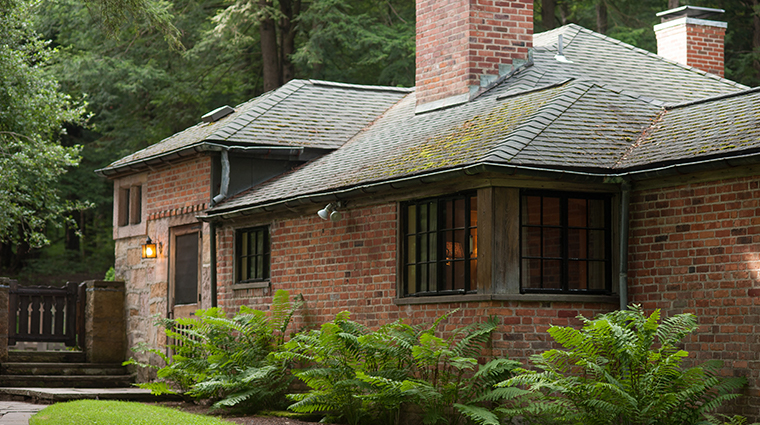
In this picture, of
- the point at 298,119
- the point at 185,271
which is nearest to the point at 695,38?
the point at 298,119

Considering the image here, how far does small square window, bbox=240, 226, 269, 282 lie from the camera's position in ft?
44.9

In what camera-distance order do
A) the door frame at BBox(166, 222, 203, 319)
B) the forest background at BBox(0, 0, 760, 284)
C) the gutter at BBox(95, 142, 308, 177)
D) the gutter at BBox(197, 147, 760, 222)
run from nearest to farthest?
the gutter at BBox(197, 147, 760, 222) → the gutter at BBox(95, 142, 308, 177) → the door frame at BBox(166, 222, 203, 319) → the forest background at BBox(0, 0, 760, 284)

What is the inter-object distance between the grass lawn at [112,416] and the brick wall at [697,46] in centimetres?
1069

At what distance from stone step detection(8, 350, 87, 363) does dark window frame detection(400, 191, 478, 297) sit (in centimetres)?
793

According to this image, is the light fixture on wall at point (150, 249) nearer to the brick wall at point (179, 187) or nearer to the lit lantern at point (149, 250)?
the lit lantern at point (149, 250)

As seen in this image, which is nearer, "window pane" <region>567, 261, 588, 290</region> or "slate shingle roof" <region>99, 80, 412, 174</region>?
"window pane" <region>567, 261, 588, 290</region>

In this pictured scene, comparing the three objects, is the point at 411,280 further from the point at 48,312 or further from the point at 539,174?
the point at 48,312

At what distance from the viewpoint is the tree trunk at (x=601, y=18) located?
26.2 meters

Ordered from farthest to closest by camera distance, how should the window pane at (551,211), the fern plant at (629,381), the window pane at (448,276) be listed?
the window pane at (448,276), the window pane at (551,211), the fern plant at (629,381)

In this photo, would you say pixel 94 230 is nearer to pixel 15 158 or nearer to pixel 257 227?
pixel 15 158

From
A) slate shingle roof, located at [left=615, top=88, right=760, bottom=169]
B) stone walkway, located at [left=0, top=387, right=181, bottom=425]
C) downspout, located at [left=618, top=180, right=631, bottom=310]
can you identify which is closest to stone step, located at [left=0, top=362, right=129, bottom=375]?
stone walkway, located at [left=0, top=387, right=181, bottom=425]

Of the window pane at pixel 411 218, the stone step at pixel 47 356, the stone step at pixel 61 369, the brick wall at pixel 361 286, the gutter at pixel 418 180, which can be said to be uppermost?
the gutter at pixel 418 180

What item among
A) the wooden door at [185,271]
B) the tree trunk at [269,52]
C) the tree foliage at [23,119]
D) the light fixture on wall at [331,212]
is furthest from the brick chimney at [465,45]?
the tree trunk at [269,52]

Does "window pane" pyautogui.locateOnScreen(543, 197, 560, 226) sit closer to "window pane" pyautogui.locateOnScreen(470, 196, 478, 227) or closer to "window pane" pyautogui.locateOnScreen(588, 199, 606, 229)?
"window pane" pyautogui.locateOnScreen(588, 199, 606, 229)
